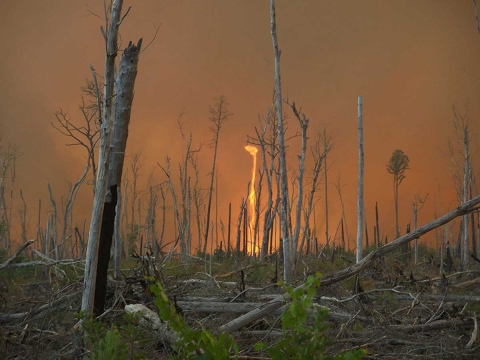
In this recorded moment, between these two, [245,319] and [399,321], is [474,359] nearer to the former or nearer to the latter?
[399,321]

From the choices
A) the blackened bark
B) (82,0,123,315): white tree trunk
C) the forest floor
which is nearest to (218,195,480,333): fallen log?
the forest floor

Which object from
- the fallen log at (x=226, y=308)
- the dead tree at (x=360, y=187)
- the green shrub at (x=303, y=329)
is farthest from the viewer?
the dead tree at (x=360, y=187)

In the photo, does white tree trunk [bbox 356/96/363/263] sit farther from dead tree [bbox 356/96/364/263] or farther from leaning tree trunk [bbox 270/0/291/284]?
leaning tree trunk [bbox 270/0/291/284]

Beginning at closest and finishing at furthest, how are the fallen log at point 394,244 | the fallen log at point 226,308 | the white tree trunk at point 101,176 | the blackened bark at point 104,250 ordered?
the white tree trunk at point 101,176 < the fallen log at point 394,244 < the blackened bark at point 104,250 < the fallen log at point 226,308

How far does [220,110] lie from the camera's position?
2362cm

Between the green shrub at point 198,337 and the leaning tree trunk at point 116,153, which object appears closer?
the green shrub at point 198,337

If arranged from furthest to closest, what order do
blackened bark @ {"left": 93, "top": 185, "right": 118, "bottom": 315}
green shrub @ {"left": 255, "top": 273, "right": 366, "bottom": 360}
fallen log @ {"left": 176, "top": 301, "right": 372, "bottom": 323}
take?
fallen log @ {"left": 176, "top": 301, "right": 372, "bottom": 323}
blackened bark @ {"left": 93, "top": 185, "right": 118, "bottom": 315}
green shrub @ {"left": 255, "top": 273, "right": 366, "bottom": 360}

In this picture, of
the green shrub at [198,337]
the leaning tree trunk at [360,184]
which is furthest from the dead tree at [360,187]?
the green shrub at [198,337]

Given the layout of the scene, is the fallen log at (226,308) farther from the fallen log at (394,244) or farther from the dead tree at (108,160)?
the dead tree at (108,160)

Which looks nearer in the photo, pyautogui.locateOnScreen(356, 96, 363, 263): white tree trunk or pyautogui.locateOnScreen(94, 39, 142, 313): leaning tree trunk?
pyautogui.locateOnScreen(94, 39, 142, 313): leaning tree trunk

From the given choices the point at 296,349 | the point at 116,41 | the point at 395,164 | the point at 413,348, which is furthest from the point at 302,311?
the point at 395,164

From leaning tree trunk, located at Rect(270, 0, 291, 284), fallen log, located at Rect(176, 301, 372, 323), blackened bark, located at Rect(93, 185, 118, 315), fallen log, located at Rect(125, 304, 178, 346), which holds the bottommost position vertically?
fallen log, located at Rect(125, 304, 178, 346)

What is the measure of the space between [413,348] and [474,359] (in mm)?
537

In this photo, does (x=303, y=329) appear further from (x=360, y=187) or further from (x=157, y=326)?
(x=360, y=187)
